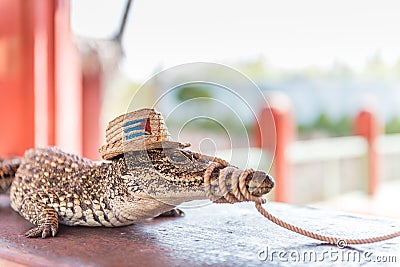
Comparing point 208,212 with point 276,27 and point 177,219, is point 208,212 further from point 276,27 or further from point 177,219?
point 276,27

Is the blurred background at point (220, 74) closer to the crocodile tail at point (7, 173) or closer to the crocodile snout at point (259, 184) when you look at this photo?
the crocodile snout at point (259, 184)

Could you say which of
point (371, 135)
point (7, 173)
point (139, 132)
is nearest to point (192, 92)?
point (139, 132)

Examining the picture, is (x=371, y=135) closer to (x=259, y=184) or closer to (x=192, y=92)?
(x=192, y=92)

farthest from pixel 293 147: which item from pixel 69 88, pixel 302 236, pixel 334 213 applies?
pixel 302 236

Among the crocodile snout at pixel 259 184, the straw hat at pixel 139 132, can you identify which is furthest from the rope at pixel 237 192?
the straw hat at pixel 139 132

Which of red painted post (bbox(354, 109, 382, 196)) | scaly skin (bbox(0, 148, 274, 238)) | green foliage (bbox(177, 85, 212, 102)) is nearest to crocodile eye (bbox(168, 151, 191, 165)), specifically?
scaly skin (bbox(0, 148, 274, 238))

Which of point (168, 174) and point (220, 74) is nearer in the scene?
point (168, 174)

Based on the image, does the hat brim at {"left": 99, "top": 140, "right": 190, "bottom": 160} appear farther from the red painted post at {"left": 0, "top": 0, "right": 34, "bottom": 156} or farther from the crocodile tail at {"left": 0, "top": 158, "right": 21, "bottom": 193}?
→ the red painted post at {"left": 0, "top": 0, "right": 34, "bottom": 156}
